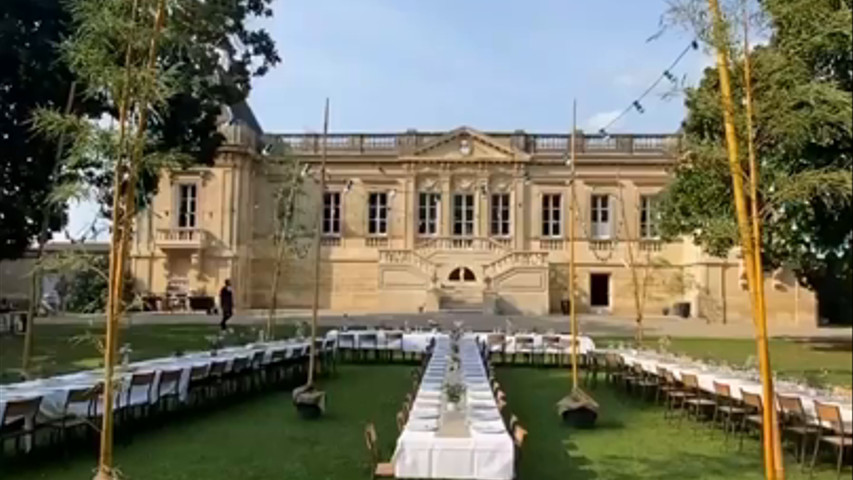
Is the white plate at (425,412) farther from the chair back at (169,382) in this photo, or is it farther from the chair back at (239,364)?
the chair back at (239,364)

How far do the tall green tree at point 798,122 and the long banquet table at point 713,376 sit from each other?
1.75 metres

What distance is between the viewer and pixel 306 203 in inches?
1473

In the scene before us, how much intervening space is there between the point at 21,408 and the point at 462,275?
3065 centimetres

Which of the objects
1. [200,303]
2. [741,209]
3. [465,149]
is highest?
[465,149]

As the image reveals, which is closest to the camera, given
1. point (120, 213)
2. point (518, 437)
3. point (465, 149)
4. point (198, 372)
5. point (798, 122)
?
point (798, 122)

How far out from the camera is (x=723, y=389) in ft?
31.4

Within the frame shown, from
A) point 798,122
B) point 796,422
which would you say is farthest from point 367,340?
point 798,122

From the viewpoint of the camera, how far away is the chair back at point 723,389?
9453 millimetres

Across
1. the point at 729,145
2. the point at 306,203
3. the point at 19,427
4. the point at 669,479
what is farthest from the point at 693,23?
the point at 306,203

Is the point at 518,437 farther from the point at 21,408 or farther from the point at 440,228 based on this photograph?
the point at 440,228

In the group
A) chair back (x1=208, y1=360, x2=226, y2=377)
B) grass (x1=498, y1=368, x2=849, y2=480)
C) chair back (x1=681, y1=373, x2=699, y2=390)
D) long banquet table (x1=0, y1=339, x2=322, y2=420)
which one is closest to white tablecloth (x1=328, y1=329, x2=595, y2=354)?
long banquet table (x1=0, y1=339, x2=322, y2=420)

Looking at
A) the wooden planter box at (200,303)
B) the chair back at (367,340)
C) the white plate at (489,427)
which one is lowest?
the white plate at (489,427)

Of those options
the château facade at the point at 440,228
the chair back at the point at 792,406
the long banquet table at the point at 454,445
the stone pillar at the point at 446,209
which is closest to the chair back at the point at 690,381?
the chair back at the point at 792,406

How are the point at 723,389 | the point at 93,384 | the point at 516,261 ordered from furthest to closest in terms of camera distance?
the point at 516,261
the point at 723,389
the point at 93,384
